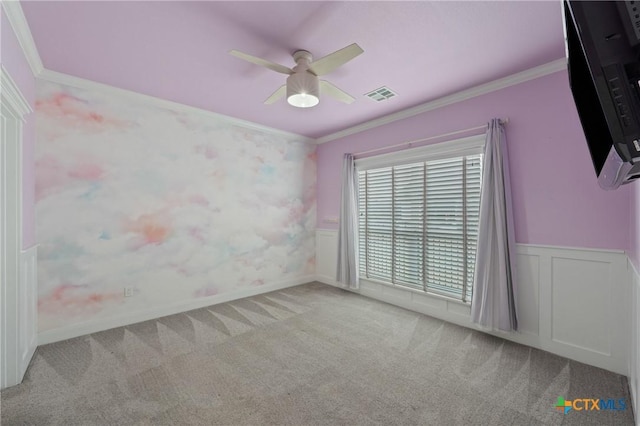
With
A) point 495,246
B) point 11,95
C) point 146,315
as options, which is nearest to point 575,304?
point 495,246

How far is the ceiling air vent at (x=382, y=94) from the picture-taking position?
3.06 m

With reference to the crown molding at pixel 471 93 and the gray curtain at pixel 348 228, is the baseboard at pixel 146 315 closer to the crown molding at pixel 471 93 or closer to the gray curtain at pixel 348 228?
the gray curtain at pixel 348 228

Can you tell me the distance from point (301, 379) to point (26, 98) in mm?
3289

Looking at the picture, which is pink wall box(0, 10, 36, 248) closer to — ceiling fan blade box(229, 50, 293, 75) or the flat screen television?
ceiling fan blade box(229, 50, 293, 75)

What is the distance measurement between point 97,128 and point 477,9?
12.0 ft

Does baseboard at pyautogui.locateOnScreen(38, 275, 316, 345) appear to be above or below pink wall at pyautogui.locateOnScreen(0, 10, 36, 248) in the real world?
below

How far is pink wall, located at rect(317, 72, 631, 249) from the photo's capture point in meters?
2.33

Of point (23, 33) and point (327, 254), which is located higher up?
point (23, 33)

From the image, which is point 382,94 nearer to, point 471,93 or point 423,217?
point 471,93

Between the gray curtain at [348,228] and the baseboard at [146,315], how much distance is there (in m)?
1.06

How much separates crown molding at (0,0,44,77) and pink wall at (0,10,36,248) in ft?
0.13

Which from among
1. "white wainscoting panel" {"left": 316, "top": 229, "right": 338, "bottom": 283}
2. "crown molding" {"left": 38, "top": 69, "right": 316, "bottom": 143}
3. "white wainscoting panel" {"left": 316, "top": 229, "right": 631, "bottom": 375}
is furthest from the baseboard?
"white wainscoting panel" {"left": 316, "top": 229, "right": 631, "bottom": 375}

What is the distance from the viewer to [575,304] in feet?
8.00

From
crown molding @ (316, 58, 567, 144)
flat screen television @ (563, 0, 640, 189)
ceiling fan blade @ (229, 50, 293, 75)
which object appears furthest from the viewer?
crown molding @ (316, 58, 567, 144)
